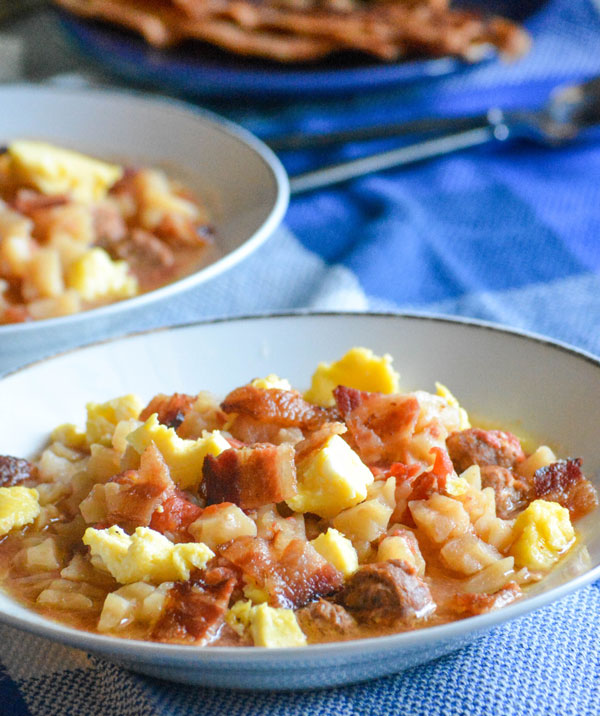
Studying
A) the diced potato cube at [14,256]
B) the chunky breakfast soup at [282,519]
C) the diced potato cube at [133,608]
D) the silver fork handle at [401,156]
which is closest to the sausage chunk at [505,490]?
the chunky breakfast soup at [282,519]

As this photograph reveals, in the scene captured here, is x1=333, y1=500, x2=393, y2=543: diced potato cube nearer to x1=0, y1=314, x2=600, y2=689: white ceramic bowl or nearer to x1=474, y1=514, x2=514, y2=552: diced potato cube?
x1=474, y1=514, x2=514, y2=552: diced potato cube

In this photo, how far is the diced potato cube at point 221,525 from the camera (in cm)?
138

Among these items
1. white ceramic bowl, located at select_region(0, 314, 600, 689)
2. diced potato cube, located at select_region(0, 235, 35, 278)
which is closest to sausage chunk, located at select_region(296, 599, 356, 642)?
white ceramic bowl, located at select_region(0, 314, 600, 689)

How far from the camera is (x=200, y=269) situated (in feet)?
7.60

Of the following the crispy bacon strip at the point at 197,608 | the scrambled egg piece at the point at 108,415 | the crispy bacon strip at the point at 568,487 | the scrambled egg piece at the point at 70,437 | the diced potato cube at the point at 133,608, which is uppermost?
the crispy bacon strip at the point at 568,487

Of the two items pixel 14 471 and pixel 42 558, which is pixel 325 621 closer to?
pixel 42 558

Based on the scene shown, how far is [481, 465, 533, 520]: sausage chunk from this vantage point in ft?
5.08

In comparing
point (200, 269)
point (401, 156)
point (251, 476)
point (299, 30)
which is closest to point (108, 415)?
point (251, 476)

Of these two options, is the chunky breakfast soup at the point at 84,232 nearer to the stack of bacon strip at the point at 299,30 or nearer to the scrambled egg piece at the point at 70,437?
the scrambled egg piece at the point at 70,437

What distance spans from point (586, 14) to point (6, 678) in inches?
153

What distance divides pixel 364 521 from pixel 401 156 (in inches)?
84.3

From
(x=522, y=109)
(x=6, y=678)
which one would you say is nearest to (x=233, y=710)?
(x=6, y=678)

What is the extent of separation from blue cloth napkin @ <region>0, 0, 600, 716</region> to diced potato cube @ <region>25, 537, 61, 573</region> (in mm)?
132

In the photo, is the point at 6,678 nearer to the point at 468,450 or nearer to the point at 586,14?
the point at 468,450
